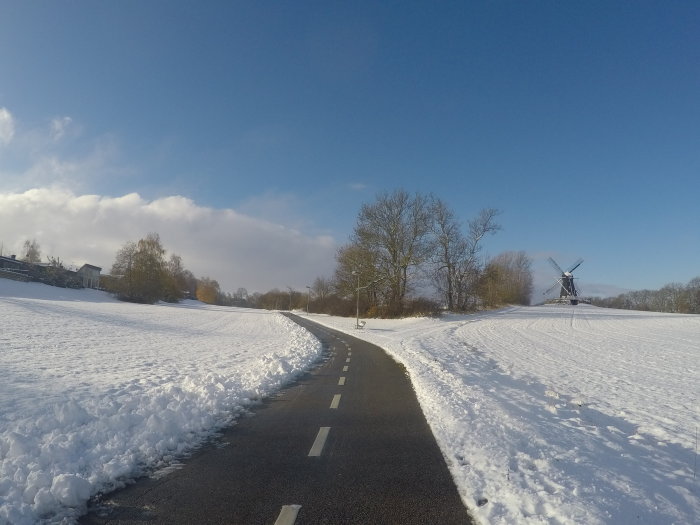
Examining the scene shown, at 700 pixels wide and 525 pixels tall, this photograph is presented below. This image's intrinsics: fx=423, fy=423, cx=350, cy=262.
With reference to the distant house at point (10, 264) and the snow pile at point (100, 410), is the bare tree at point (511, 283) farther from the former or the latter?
the distant house at point (10, 264)

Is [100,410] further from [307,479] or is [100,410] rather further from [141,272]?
[141,272]

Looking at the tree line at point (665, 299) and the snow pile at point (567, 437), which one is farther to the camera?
the tree line at point (665, 299)

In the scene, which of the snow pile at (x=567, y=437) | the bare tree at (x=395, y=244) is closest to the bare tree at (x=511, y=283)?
the bare tree at (x=395, y=244)

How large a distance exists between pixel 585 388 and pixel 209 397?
9.49 m

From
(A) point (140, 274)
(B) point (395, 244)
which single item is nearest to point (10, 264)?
(A) point (140, 274)

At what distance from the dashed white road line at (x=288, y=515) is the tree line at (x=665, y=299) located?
352ft

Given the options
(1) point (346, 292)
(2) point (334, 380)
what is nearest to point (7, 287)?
(1) point (346, 292)

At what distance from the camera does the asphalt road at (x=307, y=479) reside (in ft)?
12.5

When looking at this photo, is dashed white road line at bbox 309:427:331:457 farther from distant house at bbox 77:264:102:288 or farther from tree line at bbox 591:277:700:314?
distant house at bbox 77:264:102:288

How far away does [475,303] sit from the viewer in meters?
55.7

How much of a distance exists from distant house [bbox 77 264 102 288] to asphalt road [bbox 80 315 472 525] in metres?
122

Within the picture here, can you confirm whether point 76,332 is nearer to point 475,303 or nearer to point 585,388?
point 585,388

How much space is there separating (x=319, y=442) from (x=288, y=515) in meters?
2.20

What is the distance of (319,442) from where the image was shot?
5.95m
